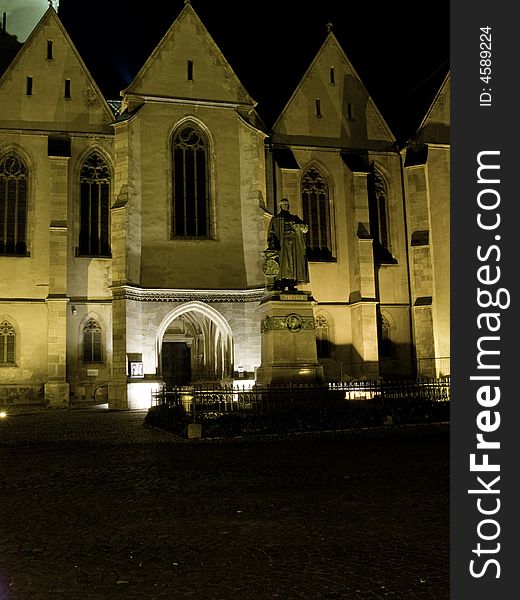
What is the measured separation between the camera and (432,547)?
5.66 meters

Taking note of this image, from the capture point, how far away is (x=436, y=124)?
32.7m

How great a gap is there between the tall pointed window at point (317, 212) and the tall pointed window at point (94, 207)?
9.43 metres

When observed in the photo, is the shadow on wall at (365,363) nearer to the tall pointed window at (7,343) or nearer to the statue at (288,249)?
the statue at (288,249)

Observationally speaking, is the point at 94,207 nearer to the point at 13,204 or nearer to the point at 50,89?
the point at 13,204

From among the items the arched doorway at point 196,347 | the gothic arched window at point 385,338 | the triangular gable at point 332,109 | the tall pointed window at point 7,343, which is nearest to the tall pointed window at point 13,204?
the tall pointed window at point 7,343

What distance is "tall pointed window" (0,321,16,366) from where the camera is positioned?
92.9 feet

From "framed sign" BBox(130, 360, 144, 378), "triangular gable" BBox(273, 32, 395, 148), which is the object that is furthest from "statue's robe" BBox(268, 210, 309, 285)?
"triangular gable" BBox(273, 32, 395, 148)

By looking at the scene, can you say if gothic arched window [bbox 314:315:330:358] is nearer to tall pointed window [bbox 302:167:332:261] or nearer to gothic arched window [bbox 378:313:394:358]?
gothic arched window [bbox 378:313:394:358]

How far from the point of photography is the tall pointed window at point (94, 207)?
30094 mm

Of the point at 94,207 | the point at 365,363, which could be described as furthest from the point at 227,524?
the point at 94,207

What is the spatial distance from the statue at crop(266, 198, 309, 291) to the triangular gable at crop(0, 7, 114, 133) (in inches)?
597

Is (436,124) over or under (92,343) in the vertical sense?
over

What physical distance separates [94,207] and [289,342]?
16.1 meters

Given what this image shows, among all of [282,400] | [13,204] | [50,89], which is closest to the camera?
[282,400]
